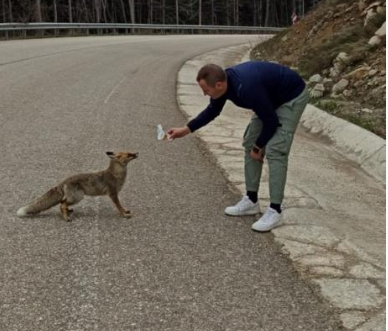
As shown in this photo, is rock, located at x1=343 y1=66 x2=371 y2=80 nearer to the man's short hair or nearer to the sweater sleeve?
the sweater sleeve

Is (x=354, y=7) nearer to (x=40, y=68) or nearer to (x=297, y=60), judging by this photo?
(x=297, y=60)

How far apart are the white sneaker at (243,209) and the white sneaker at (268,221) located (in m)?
0.33

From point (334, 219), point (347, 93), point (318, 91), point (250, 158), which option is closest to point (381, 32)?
point (318, 91)

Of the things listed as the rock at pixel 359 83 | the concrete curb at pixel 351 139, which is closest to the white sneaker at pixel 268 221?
the concrete curb at pixel 351 139

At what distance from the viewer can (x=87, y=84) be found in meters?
12.7

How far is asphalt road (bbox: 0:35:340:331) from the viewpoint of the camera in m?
3.41

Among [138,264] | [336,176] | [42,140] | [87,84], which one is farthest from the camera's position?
[87,84]

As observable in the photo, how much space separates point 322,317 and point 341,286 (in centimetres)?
46

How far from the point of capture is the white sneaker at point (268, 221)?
4852 mm

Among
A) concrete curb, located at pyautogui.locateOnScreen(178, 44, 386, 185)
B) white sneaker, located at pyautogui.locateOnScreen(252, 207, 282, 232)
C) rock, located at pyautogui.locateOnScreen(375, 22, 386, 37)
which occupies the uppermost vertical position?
rock, located at pyautogui.locateOnScreen(375, 22, 386, 37)

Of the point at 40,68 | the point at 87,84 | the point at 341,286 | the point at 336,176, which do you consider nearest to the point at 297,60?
the point at 87,84

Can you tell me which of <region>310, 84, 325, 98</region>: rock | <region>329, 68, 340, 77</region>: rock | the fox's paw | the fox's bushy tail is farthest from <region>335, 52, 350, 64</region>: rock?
the fox's bushy tail

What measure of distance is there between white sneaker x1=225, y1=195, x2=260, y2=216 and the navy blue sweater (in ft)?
2.25

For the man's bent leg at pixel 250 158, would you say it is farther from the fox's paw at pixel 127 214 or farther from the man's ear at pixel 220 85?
the fox's paw at pixel 127 214
